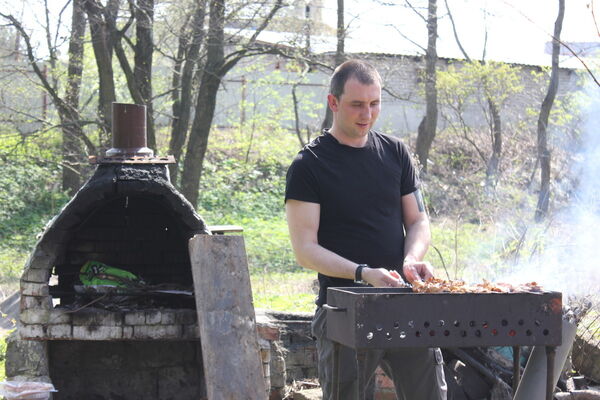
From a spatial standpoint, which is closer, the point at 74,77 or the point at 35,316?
the point at 35,316

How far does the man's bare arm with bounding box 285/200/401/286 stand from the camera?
321 cm

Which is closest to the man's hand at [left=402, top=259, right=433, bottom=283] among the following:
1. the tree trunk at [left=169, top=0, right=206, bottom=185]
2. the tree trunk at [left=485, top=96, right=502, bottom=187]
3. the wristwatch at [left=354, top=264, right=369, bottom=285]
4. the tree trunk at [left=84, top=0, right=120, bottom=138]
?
the wristwatch at [left=354, top=264, right=369, bottom=285]

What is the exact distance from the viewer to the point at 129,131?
5719mm

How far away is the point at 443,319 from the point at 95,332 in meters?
3.05

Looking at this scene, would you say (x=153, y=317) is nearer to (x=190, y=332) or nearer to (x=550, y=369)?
(x=190, y=332)

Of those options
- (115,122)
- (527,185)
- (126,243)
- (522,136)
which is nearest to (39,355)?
(126,243)

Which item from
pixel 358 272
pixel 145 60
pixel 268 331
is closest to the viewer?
pixel 358 272

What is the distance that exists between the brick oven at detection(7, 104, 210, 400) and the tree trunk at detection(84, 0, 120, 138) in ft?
19.7

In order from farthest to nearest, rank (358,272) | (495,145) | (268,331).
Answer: (495,145) → (268,331) → (358,272)

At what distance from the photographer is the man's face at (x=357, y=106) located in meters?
3.33

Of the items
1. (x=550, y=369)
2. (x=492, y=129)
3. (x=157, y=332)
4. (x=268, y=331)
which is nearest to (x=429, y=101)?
(x=492, y=129)

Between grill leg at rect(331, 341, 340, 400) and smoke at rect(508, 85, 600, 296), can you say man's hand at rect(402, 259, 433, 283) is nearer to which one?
grill leg at rect(331, 341, 340, 400)

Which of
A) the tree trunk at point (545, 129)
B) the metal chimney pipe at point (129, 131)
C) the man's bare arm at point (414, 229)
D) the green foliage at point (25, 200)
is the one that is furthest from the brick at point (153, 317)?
the green foliage at point (25, 200)

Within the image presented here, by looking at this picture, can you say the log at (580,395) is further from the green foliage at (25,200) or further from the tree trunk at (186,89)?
the green foliage at (25,200)
